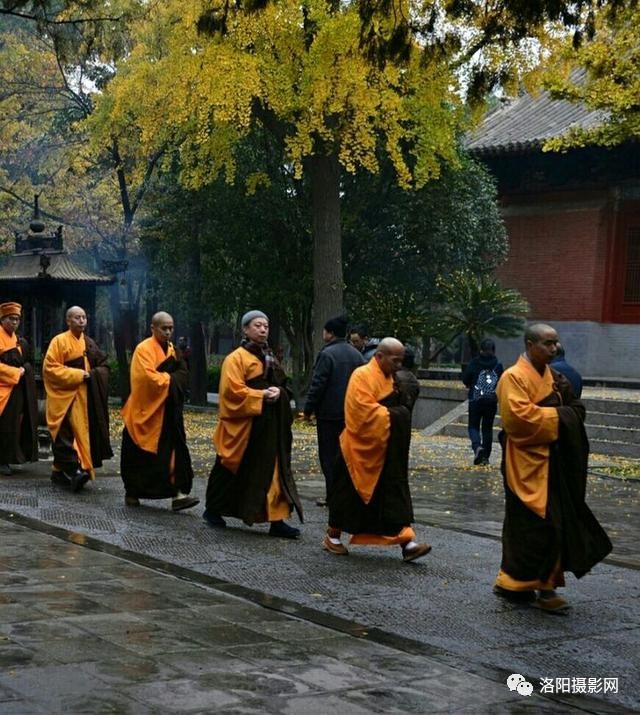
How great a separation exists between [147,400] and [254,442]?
5.87 feet

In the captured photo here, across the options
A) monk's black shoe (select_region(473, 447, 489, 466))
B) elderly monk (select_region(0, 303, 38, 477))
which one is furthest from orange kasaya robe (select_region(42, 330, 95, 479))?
monk's black shoe (select_region(473, 447, 489, 466))

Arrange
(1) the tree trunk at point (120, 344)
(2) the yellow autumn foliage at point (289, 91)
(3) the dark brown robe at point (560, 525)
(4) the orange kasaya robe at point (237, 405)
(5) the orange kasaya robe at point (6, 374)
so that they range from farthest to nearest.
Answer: (1) the tree trunk at point (120, 344) < (2) the yellow autumn foliage at point (289, 91) < (5) the orange kasaya robe at point (6, 374) < (4) the orange kasaya robe at point (237, 405) < (3) the dark brown robe at point (560, 525)

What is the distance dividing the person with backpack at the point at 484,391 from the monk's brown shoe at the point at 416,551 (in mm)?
7139

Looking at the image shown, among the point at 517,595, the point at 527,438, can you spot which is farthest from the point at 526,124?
the point at 517,595

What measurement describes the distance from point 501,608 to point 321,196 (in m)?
15.1

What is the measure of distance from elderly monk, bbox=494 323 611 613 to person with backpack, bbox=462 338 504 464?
27.0ft

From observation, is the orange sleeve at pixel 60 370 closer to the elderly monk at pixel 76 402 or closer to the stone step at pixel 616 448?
the elderly monk at pixel 76 402

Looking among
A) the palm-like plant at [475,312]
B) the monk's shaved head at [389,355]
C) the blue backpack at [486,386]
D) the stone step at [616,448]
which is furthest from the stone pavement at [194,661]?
the palm-like plant at [475,312]

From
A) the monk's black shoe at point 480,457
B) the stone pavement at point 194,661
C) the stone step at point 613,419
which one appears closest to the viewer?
the stone pavement at point 194,661

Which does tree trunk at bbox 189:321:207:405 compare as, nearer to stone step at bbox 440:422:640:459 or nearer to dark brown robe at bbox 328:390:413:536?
stone step at bbox 440:422:640:459

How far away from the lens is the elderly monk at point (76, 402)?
11945mm

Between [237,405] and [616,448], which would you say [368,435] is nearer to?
[237,405]

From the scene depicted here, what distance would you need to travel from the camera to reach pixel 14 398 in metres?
13.1

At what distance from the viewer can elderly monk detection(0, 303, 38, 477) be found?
12984 mm
